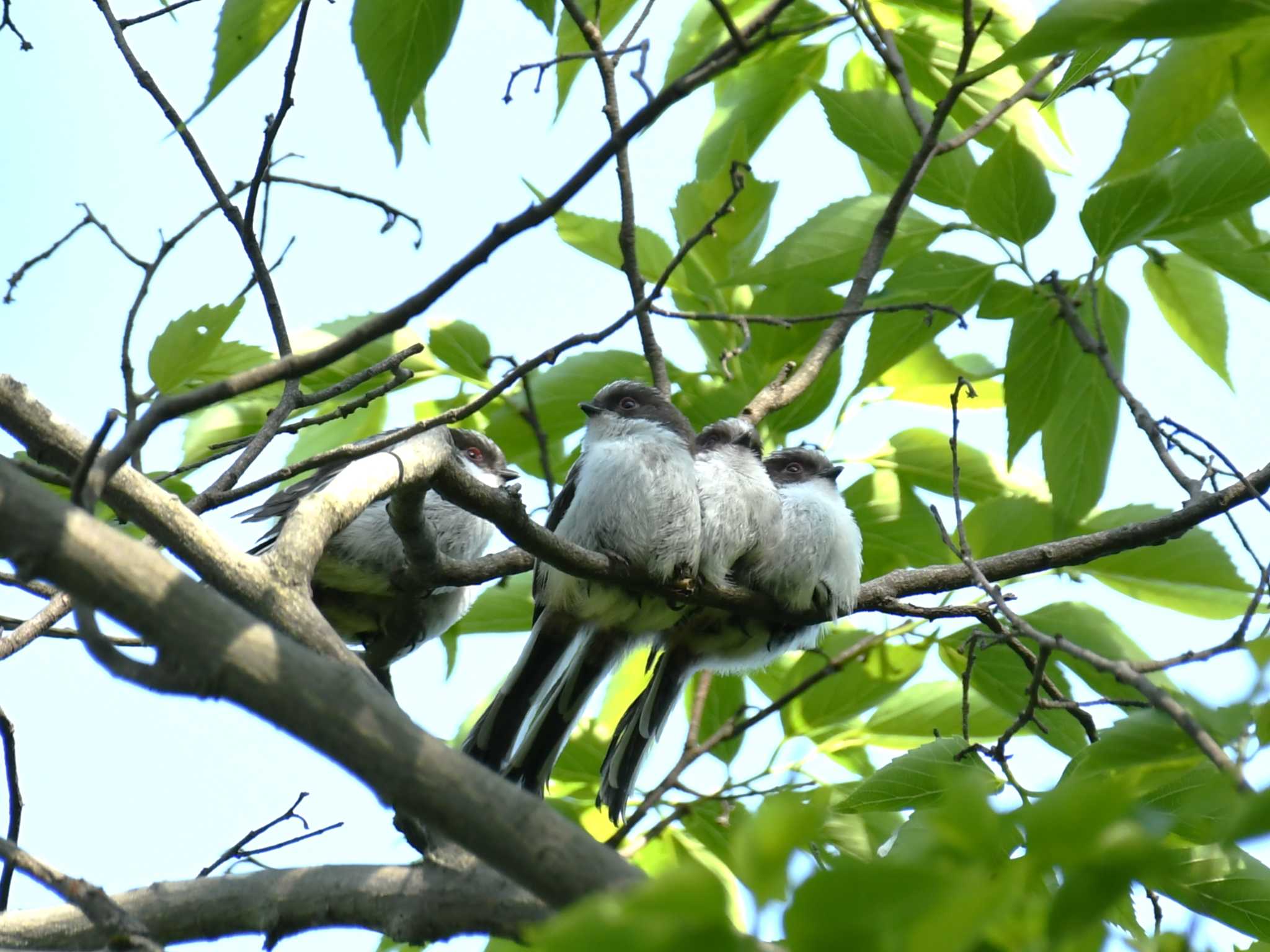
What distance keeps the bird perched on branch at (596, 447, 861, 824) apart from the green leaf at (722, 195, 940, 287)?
827 millimetres

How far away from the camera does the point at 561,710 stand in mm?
4121

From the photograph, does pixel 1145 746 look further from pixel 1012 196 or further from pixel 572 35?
pixel 572 35

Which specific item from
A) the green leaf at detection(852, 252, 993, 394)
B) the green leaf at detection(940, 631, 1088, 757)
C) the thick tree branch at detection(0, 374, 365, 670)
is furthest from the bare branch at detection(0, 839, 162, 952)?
the green leaf at detection(852, 252, 993, 394)

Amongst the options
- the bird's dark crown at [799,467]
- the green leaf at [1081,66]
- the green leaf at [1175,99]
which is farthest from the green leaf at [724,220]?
the green leaf at [1175,99]

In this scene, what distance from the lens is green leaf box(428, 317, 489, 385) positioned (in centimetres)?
475

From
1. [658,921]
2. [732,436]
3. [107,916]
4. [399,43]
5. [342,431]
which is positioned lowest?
[658,921]

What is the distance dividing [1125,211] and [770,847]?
10.0 feet

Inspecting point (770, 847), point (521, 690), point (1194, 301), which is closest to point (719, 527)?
point (521, 690)

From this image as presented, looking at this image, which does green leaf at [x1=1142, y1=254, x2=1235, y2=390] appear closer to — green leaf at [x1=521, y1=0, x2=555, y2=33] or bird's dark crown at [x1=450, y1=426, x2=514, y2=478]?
green leaf at [x1=521, y1=0, x2=555, y2=33]

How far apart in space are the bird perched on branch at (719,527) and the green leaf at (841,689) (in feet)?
1.42

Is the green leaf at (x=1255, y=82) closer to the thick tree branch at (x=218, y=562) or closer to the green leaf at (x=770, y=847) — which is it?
the green leaf at (x=770, y=847)

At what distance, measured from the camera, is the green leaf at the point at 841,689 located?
3988 millimetres

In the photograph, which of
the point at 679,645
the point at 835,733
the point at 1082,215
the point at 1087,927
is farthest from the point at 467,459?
the point at 1087,927

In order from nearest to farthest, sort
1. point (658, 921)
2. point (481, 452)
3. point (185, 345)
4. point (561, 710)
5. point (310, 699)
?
point (658, 921)
point (310, 699)
point (185, 345)
point (561, 710)
point (481, 452)
